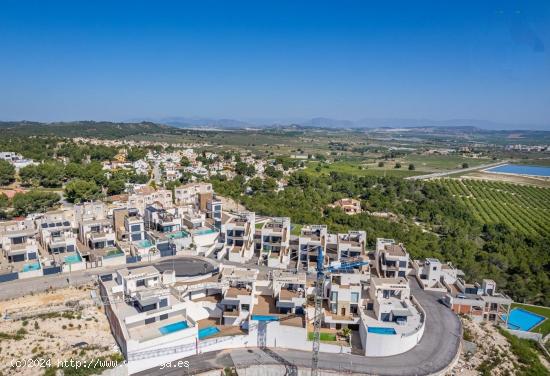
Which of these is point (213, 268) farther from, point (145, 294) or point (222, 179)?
point (222, 179)

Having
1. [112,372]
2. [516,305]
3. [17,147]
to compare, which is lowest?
[516,305]

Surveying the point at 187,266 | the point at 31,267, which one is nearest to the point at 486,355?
the point at 187,266

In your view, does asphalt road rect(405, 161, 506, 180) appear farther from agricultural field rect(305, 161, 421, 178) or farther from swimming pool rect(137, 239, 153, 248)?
swimming pool rect(137, 239, 153, 248)

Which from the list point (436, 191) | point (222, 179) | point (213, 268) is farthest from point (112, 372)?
point (436, 191)

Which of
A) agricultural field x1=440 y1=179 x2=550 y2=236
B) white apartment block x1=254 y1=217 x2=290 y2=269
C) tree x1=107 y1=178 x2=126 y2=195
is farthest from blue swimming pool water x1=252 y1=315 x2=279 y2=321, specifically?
agricultural field x1=440 y1=179 x2=550 y2=236

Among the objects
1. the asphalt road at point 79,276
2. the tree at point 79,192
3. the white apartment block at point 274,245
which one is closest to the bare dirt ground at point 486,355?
the white apartment block at point 274,245
